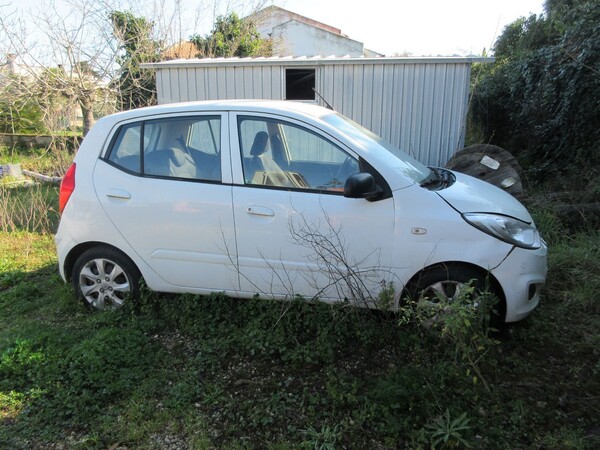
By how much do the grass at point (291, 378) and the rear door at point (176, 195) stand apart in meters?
0.34

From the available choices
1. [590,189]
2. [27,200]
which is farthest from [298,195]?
[27,200]

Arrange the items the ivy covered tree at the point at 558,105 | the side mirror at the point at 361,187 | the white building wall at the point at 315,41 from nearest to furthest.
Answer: the side mirror at the point at 361,187 < the ivy covered tree at the point at 558,105 < the white building wall at the point at 315,41

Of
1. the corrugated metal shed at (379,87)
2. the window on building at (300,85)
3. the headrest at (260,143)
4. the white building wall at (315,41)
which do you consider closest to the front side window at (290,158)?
the headrest at (260,143)

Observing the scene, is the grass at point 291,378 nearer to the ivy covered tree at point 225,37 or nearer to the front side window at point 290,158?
the front side window at point 290,158

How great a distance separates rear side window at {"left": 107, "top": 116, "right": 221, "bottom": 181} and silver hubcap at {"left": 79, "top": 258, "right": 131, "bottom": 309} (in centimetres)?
87

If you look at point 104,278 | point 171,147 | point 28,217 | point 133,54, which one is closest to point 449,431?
point 171,147

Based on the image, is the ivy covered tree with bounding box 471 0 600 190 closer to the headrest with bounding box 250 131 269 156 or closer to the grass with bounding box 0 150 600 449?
the headrest with bounding box 250 131 269 156

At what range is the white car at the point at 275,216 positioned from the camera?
3082 millimetres

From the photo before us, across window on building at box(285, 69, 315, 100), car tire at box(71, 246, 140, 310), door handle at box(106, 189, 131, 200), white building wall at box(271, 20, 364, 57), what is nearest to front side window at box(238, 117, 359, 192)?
door handle at box(106, 189, 131, 200)

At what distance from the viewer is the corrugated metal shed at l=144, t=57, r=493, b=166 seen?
25.3ft

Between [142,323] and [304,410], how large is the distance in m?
1.67

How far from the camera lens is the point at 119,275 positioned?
3803 millimetres

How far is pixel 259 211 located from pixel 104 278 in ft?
5.18

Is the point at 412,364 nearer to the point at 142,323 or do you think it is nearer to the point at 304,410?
the point at 304,410
